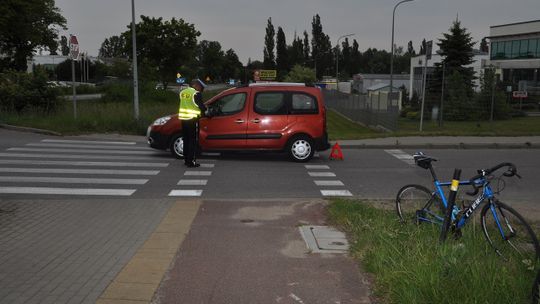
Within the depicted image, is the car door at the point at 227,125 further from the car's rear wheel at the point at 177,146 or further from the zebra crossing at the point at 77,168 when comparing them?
the zebra crossing at the point at 77,168

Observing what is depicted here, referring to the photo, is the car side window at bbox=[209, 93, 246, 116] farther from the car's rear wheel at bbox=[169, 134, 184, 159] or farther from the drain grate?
the drain grate

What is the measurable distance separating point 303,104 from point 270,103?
799 millimetres

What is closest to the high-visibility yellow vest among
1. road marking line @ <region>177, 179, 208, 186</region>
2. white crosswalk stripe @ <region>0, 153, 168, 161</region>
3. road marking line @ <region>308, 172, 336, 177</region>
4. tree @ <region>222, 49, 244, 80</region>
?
white crosswalk stripe @ <region>0, 153, 168, 161</region>

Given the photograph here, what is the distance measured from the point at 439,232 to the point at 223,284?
8.26 ft

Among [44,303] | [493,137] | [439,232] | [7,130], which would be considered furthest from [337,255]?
[7,130]

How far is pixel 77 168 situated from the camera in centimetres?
1193

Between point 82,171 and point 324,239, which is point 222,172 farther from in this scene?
point 324,239

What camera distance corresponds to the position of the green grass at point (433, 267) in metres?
4.16

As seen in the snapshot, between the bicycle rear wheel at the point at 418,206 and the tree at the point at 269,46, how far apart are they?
119 meters

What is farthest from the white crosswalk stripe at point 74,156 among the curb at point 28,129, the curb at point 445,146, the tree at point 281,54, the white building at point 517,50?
the tree at point 281,54

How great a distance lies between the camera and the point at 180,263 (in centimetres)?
544

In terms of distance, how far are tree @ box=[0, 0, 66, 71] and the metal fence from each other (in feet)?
100

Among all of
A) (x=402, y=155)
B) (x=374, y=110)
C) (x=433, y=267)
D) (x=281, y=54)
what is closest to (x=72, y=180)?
(x=433, y=267)

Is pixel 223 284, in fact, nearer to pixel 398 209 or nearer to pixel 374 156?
pixel 398 209
